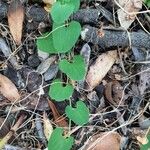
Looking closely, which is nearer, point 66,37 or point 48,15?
point 66,37

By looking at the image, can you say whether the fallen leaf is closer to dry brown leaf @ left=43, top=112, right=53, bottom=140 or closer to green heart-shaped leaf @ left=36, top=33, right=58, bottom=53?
dry brown leaf @ left=43, top=112, right=53, bottom=140

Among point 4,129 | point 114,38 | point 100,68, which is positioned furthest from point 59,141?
point 114,38

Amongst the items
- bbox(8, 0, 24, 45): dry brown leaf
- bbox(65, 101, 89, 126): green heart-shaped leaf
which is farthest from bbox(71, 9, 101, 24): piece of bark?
bbox(65, 101, 89, 126): green heart-shaped leaf

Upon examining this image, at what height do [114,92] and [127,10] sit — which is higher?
[127,10]

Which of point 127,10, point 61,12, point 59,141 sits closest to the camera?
point 61,12

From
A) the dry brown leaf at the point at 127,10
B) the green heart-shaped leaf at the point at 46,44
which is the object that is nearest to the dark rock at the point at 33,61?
the green heart-shaped leaf at the point at 46,44

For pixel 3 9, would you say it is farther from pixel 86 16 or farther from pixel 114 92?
pixel 114 92

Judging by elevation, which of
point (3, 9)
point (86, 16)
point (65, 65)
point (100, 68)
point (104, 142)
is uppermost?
point (3, 9)
